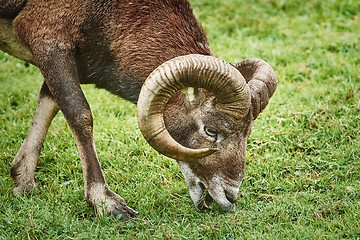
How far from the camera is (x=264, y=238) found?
5.63 metres

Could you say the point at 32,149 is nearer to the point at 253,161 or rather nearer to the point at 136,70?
the point at 136,70

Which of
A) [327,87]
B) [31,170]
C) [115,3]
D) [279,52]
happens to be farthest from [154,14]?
[279,52]

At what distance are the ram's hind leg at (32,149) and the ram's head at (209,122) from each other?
1.76 metres

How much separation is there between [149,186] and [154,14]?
2148 mm

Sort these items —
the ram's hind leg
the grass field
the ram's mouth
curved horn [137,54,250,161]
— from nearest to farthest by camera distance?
curved horn [137,54,250,161] < the grass field < the ram's mouth < the ram's hind leg

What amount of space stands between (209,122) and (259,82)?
733mm

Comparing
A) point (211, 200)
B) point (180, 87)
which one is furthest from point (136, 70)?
point (211, 200)

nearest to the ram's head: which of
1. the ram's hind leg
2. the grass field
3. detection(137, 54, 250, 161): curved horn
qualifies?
detection(137, 54, 250, 161): curved horn

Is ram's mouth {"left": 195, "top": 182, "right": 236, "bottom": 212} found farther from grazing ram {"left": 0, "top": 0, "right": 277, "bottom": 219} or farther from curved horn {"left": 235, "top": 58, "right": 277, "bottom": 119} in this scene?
curved horn {"left": 235, "top": 58, "right": 277, "bottom": 119}

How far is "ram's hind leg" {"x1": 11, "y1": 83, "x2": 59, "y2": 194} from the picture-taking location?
6863mm

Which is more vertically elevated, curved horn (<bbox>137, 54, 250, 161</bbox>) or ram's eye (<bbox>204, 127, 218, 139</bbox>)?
curved horn (<bbox>137, 54, 250, 161</bbox>)

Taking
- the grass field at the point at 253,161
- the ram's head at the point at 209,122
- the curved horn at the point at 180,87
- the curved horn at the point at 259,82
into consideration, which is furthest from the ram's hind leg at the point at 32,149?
the curved horn at the point at 259,82

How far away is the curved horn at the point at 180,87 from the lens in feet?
18.1

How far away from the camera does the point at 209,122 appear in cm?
611
